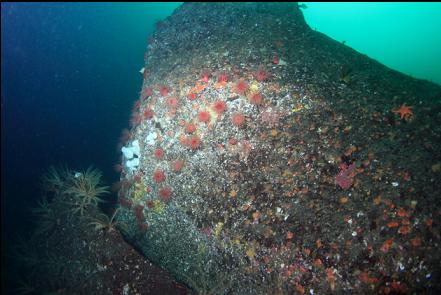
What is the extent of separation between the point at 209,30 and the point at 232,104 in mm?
3901

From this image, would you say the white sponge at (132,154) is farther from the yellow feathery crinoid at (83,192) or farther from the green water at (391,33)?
the green water at (391,33)

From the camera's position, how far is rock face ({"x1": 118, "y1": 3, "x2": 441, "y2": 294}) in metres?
4.26

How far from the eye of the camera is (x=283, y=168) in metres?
5.52

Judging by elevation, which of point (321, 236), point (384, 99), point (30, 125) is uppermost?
point (384, 99)

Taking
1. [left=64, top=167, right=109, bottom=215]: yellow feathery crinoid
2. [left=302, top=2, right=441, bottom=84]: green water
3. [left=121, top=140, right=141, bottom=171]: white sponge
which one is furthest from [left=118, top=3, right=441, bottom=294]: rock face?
[left=302, top=2, right=441, bottom=84]: green water

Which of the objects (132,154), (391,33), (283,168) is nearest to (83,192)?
(132,154)

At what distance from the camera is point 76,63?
19.6 meters

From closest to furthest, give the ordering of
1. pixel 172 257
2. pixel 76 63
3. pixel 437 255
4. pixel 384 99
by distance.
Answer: pixel 437 255 < pixel 384 99 < pixel 172 257 < pixel 76 63

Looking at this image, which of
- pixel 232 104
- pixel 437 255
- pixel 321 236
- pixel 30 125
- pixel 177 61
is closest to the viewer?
pixel 437 255

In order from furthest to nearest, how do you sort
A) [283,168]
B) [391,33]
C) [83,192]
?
1. [391,33]
2. [83,192]
3. [283,168]

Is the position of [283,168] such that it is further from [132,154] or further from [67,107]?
[67,107]

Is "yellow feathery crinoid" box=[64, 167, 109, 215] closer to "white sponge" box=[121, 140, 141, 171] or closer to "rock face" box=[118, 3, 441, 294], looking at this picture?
"rock face" box=[118, 3, 441, 294]

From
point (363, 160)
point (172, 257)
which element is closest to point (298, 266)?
point (363, 160)

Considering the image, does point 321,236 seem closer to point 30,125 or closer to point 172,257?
point 172,257
